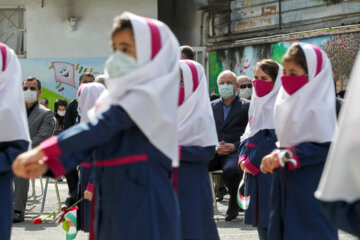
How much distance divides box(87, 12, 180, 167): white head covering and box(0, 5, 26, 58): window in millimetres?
19259

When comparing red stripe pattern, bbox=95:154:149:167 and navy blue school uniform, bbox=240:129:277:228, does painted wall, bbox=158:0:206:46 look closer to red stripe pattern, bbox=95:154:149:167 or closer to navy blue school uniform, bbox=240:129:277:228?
navy blue school uniform, bbox=240:129:277:228

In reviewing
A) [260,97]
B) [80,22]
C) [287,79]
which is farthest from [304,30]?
[287,79]

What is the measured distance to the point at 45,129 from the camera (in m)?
10.2

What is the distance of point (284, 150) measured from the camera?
493 cm

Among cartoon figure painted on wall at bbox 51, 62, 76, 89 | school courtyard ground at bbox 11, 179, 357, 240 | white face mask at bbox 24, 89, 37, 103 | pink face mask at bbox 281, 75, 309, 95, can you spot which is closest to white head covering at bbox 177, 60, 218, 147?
pink face mask at bbox 281, 75, 309, 95

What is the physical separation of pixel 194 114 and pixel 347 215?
10.8ft

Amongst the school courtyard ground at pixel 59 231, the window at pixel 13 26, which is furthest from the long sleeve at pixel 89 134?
the window at pixel 13 26

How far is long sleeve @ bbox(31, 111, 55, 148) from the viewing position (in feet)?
33.2

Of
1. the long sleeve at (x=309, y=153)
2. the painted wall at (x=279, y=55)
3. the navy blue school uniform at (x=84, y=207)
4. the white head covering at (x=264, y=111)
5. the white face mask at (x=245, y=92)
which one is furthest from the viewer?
the painted wall at (x=279, y=55)

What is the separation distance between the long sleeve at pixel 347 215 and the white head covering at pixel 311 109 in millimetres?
2426

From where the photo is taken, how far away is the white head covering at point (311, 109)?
16.5 feet

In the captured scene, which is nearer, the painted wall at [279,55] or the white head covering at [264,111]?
the white head covering at [264,111]

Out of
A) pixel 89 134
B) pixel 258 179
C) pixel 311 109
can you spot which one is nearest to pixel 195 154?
pixel 311 109

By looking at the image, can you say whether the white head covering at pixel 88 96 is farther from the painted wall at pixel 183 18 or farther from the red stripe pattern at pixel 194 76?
the painted wall at pixel 183 18
